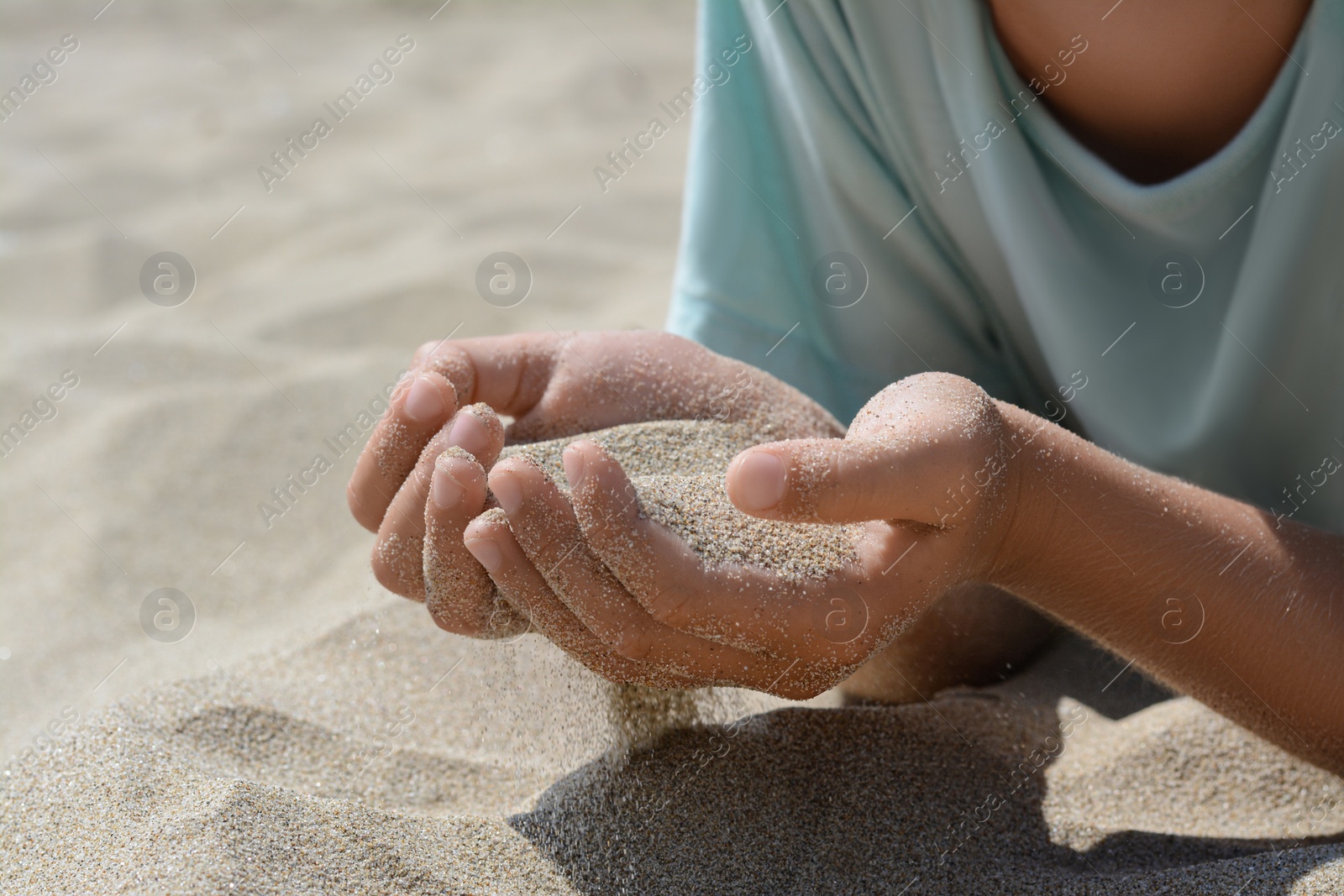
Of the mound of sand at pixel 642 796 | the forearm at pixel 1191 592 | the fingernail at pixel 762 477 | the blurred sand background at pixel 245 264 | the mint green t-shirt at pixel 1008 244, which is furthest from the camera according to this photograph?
the blurred sand background at pixel 245 264

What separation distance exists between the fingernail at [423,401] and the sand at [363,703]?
241 mm

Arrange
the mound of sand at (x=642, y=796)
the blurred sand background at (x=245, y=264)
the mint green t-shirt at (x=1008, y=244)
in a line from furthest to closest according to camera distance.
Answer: the blurred sand background at (x=245, y=264) → the mint green t-shirt at (x=1008, y=244) → the mound of sand at (x=642, y=796)

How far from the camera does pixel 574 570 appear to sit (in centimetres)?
89

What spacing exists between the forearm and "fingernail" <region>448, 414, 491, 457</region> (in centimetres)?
48

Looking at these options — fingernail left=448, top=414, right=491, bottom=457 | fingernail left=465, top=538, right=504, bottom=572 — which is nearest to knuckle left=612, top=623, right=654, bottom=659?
fingernail left=465, top=538, right=504, bottom=572

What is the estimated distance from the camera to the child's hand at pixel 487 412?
0.97 meters

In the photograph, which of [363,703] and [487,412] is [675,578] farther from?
[363,703]

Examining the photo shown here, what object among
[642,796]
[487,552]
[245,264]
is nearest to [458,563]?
[487,552]

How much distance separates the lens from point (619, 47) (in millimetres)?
4773

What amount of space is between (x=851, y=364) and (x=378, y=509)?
66 cm

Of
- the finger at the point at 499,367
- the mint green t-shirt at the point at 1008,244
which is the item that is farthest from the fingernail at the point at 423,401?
the mint green t-shirt at the point at 1008,244

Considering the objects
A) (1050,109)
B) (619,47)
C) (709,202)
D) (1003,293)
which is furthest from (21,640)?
(619,47)

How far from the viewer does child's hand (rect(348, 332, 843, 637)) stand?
970 mm

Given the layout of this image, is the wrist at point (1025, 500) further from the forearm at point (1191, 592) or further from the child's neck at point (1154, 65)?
the child's neck at point (1154, 65)
